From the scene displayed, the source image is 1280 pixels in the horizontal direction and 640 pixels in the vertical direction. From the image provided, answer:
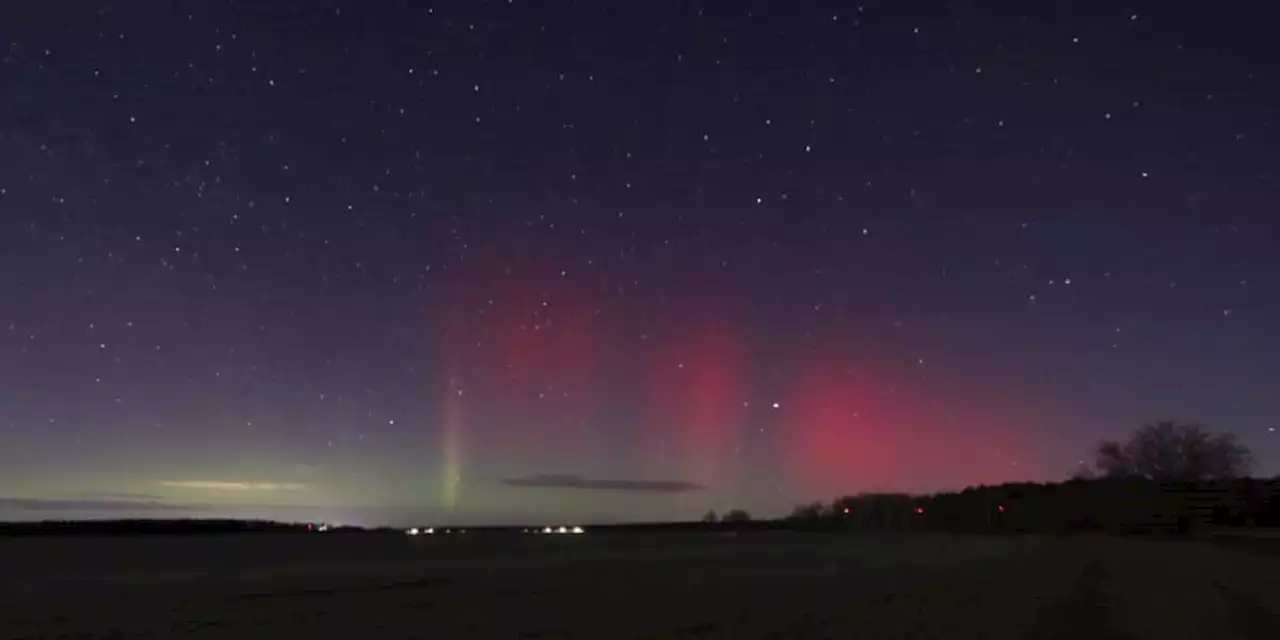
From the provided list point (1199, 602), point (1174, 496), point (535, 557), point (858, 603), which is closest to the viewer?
point (858, 603)

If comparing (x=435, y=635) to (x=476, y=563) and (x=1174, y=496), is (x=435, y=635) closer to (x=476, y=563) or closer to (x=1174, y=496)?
(x=476, y=563)

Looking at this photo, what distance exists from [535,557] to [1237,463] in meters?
121

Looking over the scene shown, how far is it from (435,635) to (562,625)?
2.68 meters

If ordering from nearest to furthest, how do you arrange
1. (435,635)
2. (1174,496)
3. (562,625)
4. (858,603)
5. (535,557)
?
1. (435,635)
2. (562,625)
3. (858,603)
4. (535,557)
5. (1174,496)

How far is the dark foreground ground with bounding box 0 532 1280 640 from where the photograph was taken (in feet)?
66.3

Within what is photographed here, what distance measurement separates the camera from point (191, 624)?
64.8 ft

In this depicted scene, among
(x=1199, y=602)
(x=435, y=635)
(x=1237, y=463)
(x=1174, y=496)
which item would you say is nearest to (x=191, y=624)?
(x=435, y=635)

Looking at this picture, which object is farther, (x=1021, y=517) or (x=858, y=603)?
Answer: (x=1021, y=517)

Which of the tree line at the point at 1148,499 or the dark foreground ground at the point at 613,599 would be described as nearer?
the dark foreground ground at the point at 613,599

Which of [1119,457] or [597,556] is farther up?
[1119,457]

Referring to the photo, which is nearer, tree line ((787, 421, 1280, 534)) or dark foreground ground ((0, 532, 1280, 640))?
dark foreground ground ((0, 532, 1280, 640))

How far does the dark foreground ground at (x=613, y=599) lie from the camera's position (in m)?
20.2

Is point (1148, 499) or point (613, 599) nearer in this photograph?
point (613, 599)

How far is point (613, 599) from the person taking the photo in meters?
26.7
